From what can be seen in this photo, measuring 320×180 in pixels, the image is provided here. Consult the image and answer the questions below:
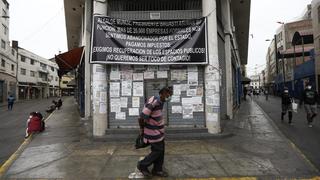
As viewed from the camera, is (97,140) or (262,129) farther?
(262,129)

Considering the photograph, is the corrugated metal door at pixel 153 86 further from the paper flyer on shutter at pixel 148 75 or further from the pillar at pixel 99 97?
the pillar at pixel 99 97

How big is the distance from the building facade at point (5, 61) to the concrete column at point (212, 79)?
35.8m

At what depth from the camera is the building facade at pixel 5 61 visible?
38656mm

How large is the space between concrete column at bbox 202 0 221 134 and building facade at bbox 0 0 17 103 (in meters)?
35.8

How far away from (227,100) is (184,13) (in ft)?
17.3

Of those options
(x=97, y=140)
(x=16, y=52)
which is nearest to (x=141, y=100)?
(x=97, y=140)

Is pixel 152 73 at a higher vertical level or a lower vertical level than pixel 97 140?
higher

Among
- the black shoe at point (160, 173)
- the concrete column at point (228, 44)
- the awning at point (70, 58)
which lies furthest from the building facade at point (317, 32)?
the black shoe at point (160, 173)

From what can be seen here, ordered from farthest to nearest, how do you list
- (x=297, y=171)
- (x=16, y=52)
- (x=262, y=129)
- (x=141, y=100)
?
(x=16, y=52), (x=262, y=129), (x=141, y=100), (x=297, y=171)

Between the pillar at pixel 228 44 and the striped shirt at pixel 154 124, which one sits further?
the pillar at pixel 228 44

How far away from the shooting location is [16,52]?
161ft

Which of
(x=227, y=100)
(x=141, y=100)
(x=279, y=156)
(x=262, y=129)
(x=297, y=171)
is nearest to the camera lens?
(x=297, y=171)

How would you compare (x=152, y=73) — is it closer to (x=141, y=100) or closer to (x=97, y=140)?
(x=141, y=100)

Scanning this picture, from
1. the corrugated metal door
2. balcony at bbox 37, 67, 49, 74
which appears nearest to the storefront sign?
the corrugated metal door
